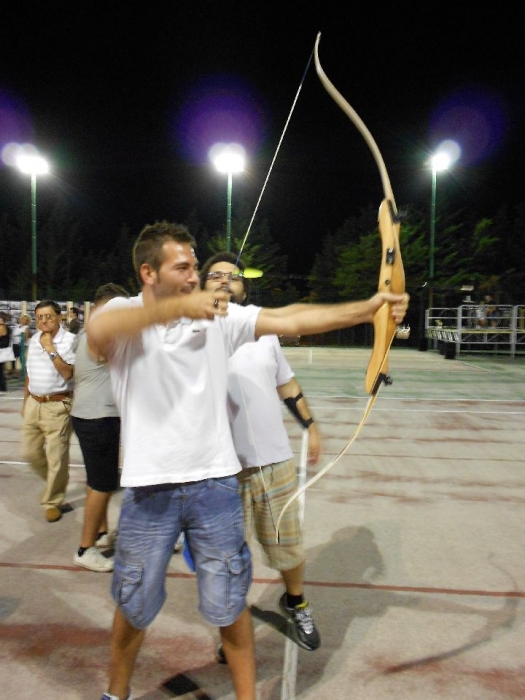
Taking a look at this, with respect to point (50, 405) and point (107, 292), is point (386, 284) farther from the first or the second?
point (50, 405)

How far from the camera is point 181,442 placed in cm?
211

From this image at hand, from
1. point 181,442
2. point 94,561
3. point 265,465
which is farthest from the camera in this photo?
point 94,561

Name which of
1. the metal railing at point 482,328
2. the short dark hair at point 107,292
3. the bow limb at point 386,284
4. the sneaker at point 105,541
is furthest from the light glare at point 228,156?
the bow limb at point 386,284

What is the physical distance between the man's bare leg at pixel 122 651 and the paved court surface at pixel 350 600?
281 mm

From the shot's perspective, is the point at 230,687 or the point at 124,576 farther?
the point at 230,687

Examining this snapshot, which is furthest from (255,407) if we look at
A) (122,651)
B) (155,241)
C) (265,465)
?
(122,651)

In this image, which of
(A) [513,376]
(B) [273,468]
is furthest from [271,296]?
(B) [273,468]

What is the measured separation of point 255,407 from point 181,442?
83 centimetres

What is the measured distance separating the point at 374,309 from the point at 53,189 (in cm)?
6294

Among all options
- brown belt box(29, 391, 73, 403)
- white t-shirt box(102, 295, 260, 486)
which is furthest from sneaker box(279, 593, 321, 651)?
brown belt box(29, 391, 73, 403)

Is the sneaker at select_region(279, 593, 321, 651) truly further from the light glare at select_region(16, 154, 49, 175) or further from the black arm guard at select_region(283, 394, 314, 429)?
the light glare at select_region(16, 154, 49, 175)

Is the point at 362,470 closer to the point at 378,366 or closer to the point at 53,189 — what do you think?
the point at 378,366

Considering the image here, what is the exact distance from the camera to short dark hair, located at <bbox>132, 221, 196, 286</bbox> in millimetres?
2172

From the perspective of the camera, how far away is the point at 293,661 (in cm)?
277
